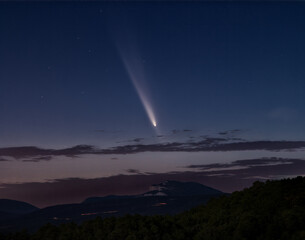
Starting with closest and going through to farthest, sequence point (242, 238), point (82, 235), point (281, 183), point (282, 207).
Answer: point (242, 238) < point (82, 235) < point (282, 207) < point (281, 183)

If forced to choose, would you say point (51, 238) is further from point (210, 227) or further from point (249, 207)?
point (249, 207)

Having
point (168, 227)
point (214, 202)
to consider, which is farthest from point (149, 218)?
point (214, 202)

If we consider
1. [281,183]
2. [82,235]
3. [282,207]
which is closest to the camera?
[82,235]

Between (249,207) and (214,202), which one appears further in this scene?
(214,202)

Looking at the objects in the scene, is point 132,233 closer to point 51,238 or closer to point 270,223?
point 51,238

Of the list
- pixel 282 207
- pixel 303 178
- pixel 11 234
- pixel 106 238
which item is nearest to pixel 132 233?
pixel 106 238

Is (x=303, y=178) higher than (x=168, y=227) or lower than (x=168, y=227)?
higher

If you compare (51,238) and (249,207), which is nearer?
(51,238)

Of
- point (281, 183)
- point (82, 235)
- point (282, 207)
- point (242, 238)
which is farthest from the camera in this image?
point (281, 183)

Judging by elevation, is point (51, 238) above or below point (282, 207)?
below
